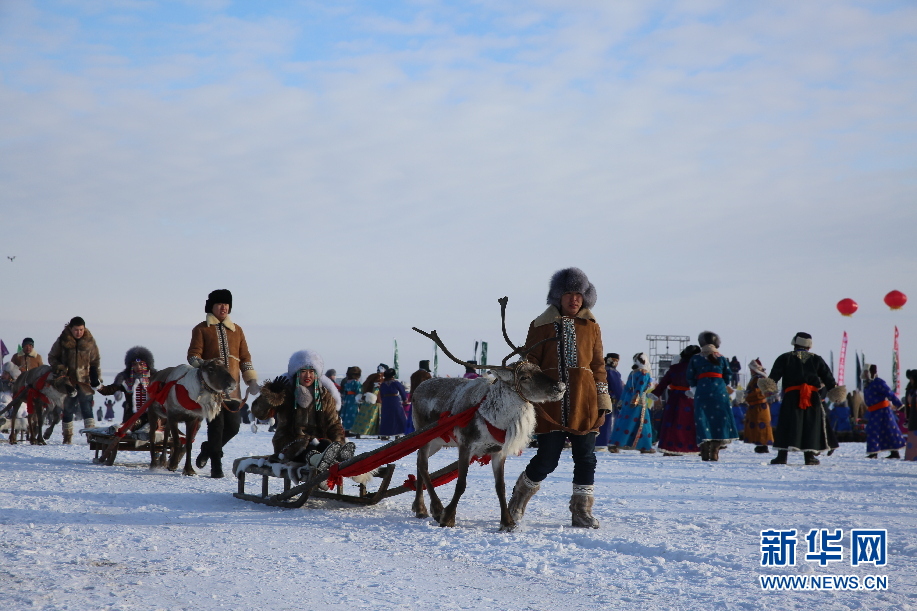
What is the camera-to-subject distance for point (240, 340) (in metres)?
10.2

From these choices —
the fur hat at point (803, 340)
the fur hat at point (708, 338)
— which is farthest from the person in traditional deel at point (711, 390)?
the fur hat at point (803, 340)

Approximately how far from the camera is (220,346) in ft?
32.3

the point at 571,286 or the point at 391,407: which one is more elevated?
the point at 571,286

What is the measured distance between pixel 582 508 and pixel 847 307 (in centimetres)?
1659

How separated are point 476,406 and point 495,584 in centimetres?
204

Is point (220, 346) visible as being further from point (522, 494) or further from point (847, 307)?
point (847, 307)

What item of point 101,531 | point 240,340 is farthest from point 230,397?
point 101,531

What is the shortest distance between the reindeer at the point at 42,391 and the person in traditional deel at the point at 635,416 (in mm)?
9186

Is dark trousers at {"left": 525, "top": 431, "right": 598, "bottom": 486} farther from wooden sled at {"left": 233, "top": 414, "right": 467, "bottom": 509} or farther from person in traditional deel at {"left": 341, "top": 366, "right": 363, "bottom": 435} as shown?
person in traditional deel at {"left": 341, "top": 366, "right": 363, "bottom": 435}

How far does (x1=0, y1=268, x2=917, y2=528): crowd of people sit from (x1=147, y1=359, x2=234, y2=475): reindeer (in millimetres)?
172

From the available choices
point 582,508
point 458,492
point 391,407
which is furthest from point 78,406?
point 582,508

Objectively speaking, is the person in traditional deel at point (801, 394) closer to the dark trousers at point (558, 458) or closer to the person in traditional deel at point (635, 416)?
the person in traditional deel at point (635, 416)

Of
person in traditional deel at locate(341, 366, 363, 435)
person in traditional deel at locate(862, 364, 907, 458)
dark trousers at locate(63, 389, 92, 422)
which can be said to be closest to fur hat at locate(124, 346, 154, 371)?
dark trousers at locate(63, 389, 92, 422)

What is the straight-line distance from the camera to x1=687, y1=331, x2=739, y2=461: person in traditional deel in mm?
13672
